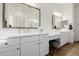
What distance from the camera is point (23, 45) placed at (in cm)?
242

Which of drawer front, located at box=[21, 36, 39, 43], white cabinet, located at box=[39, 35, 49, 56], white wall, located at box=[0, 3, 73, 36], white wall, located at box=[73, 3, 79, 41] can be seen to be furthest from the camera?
white wall, located at box=[73, 3, 79, 41]

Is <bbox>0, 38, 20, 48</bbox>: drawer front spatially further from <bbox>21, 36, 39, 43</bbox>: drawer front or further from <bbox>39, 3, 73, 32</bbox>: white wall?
<bbox>39, 3, 73, 32</bbox>: white wall

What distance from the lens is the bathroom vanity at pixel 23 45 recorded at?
1.94m

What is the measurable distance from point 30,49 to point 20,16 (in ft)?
3.41

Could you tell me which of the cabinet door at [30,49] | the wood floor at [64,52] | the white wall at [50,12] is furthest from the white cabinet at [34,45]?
the white wall at [50,12]

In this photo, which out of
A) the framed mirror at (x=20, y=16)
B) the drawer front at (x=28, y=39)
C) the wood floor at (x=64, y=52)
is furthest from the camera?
the wood floor at (x=64, y=52)

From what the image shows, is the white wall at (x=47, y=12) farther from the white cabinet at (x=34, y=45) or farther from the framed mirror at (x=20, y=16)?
the white cabinet at (x=34, y=45)

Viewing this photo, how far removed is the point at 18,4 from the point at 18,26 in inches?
22.6

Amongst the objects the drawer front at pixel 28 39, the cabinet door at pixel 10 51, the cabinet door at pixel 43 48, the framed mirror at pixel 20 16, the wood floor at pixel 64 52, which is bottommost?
the wood floor at pixel 64 52

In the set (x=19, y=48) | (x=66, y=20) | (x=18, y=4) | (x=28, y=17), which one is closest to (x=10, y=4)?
(x=18, y=4)

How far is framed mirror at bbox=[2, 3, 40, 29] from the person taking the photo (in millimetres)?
2785

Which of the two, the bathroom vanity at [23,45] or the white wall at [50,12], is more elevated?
the white wall at [50,12]

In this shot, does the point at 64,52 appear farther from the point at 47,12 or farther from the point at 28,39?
the point at 28,39

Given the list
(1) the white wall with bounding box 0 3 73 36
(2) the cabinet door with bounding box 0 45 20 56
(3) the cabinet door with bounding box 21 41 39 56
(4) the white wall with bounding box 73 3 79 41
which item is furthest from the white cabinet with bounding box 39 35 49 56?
(4) the white wall with bounding box 73 3 79 41
